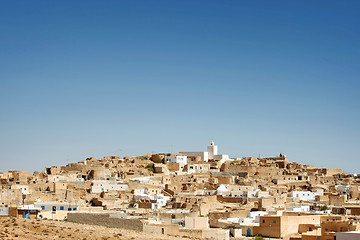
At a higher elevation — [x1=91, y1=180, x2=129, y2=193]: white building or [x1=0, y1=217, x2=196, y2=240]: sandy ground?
[x1=91, y1=180, x2=129, y2=193]: white building

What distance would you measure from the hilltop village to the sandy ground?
128cm

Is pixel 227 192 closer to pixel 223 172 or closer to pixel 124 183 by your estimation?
pixel 124 183

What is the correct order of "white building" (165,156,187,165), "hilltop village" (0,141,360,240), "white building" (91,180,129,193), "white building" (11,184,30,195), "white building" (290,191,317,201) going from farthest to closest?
"white building" (165,156,187,165) → "white building" (290,191,317,201) → "white building" (91,180,129,193) → "white building" (11,184,30,195) → "hilltop village" (0,141,360,240)

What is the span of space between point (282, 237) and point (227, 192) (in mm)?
12831

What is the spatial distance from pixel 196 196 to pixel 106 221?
1330 cm

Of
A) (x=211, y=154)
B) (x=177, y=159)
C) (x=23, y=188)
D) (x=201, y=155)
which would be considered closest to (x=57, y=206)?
(x=23, y=188)

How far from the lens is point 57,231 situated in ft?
62.2

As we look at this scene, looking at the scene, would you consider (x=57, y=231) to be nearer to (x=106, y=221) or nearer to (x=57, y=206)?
(x=106, y=221)

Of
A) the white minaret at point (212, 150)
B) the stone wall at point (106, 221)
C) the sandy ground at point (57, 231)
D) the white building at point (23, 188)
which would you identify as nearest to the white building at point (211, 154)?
the white minaret at point (212, 150)

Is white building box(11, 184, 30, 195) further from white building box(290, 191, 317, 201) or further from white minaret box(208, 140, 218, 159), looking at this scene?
white minaret box(208, 140, 218, 159)

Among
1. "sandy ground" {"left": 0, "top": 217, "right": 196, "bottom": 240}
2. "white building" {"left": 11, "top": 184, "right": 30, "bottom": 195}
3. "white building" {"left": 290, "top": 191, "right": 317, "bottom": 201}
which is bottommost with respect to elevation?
"sandy ground" {"left": 0, "top": 217, "right": 196, "bottom": 240}

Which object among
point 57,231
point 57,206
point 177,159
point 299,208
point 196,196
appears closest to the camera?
point 57,231

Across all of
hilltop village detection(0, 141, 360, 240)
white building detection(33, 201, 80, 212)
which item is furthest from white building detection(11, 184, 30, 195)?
white building detection(33, 201, 80, 212)

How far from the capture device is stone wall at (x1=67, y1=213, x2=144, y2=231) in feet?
69.8
